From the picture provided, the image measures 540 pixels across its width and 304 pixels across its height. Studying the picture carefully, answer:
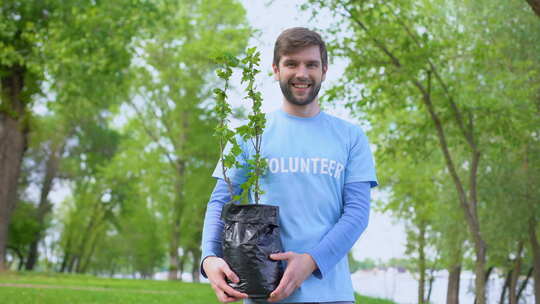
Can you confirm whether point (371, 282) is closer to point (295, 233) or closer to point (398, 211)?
point (398, 211)

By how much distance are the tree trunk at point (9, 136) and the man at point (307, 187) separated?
19.8 meters

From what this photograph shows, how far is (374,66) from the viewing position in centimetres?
1574

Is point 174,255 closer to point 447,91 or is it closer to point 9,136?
point 9,136

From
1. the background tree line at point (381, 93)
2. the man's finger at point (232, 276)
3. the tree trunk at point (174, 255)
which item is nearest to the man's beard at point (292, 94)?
the man's finger at point (232, 276)

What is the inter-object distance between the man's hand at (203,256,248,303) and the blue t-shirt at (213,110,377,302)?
228mm

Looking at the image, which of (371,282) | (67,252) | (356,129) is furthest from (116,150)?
(356,129)

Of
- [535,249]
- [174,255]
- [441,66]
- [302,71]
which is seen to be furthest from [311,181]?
[174,255]

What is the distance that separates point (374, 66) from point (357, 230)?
45.5 ft

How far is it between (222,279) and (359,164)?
74 centimetres

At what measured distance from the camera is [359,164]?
2455 mm

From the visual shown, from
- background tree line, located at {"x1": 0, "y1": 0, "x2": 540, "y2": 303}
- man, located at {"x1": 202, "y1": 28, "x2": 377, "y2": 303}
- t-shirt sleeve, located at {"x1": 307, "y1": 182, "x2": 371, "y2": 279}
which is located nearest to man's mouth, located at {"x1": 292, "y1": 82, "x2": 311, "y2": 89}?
man, located at {"x1": 202, "y1": 28, "x2": 377, "y2": 303}

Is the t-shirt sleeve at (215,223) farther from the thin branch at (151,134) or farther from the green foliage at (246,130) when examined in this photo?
the thin branch at (151,134)

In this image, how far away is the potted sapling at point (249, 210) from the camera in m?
2.14

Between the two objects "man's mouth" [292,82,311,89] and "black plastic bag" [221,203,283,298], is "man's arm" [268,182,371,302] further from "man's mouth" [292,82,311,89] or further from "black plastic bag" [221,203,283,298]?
"man's mouth" [292,82,311,89]
